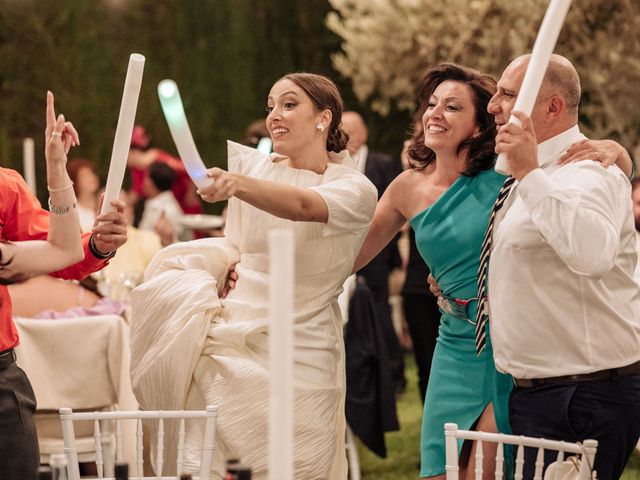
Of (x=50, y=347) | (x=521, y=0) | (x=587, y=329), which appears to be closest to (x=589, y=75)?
(x=521, y=0)

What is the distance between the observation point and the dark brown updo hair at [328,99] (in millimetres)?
3211

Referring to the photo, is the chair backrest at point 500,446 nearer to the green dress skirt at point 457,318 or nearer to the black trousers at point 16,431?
the green dress skirt at point 457,318

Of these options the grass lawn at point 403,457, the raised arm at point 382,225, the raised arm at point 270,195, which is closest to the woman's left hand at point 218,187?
the raised arm at point 270,195

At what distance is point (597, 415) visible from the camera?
104 inches

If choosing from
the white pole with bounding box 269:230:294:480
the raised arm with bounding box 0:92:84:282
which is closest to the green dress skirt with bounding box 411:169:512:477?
the raised arm with bounding box 0:92:84:282

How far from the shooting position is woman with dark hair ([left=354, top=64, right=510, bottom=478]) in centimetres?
323

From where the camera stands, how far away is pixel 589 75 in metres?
6.87

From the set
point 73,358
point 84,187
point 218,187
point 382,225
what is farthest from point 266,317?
point 84,187

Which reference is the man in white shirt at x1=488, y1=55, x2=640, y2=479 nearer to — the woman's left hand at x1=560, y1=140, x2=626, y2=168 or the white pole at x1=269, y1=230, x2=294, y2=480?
the woman's left hand at x1=560, y1=140, x2=626, y2=168

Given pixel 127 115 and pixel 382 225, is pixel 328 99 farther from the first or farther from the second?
pixel 127 115

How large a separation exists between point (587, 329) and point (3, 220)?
133 centimetres

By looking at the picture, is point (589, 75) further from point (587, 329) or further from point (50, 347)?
point (587, 329)

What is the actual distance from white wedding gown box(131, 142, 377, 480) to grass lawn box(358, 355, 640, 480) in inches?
87.5

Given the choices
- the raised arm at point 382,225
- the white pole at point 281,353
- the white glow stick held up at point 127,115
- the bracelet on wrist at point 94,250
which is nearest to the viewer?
the white pole at point 281,353
